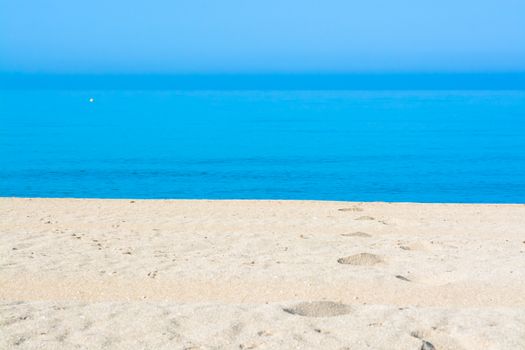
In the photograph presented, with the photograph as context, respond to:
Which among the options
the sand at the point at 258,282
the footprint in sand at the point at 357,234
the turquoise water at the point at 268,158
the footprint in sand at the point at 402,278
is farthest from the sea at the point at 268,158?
the footprint in sand at the point at 402,278

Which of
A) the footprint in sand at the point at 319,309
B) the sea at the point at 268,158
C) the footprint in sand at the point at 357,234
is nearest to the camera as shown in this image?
the footprint in sand at the point at 319,309

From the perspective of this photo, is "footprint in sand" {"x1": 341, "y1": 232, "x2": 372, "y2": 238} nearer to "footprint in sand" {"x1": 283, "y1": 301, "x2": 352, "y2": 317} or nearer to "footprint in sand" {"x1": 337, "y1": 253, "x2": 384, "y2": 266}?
"footprint in sand" {"x1": 337, "y1": 253, "x2": 384, "y2": 266}

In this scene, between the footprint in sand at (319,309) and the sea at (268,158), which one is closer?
the footprint in sand at (319,309)

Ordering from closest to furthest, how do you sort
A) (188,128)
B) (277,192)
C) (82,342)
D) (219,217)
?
(82,342), (219,217), (277,192), (188,128)

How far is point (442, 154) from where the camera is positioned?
37188mm

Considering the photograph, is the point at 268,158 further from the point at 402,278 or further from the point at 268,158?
the point at 402,278

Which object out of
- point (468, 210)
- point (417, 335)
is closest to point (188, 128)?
point (468, 210)

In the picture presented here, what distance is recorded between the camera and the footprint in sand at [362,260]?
891cm

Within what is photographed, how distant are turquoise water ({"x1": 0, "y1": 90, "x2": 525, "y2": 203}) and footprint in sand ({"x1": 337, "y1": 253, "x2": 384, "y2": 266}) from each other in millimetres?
14558

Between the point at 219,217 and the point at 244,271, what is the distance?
4.77m

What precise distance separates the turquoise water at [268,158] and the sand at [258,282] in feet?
39.4

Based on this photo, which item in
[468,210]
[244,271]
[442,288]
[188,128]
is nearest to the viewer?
[442,288]

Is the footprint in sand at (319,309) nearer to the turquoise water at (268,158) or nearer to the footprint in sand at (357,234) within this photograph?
the footprint in sand at (357,234)

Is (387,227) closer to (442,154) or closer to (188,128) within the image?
(442,154)
